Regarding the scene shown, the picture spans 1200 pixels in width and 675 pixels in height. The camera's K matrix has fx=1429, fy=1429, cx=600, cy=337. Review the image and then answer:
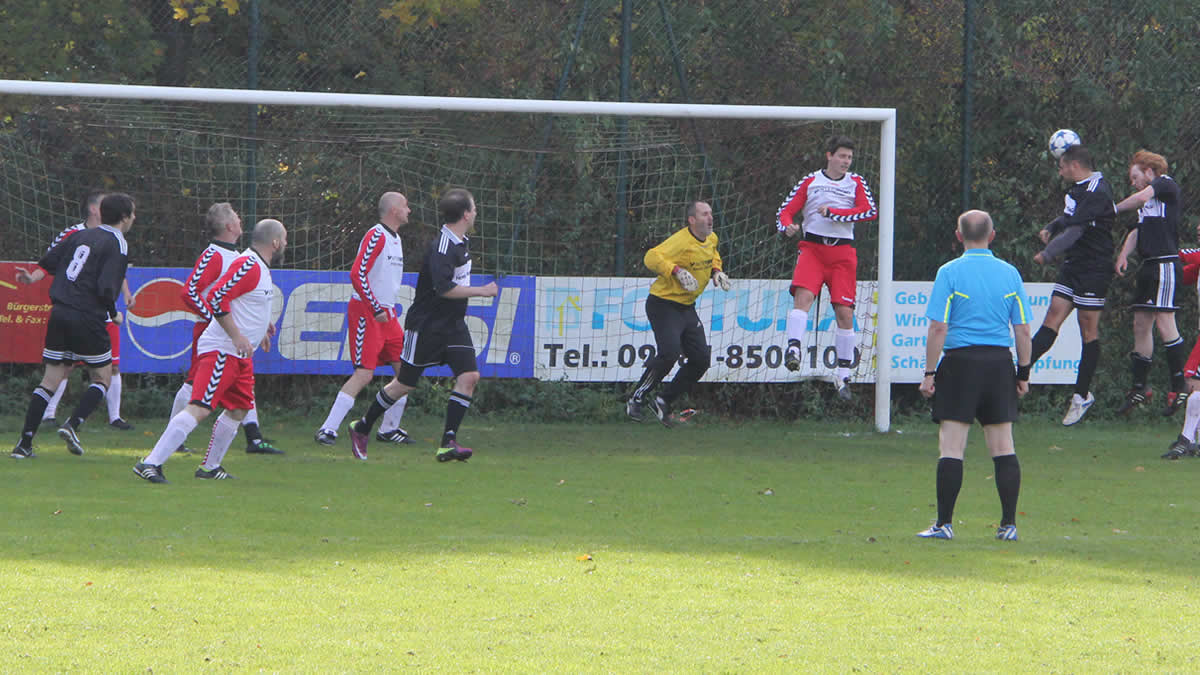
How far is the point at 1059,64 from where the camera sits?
50.4 ft

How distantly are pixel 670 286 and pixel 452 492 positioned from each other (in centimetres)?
397

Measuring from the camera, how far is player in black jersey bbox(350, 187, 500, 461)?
33.3 feet

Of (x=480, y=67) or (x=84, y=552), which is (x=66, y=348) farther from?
(x=480, y=67)

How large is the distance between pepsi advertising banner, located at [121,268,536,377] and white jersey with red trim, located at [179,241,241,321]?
4228mm

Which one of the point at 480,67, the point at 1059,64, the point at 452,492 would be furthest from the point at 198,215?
the point at 1059,64

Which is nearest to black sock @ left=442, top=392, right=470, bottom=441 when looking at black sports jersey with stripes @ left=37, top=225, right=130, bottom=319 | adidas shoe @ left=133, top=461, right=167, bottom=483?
adidas shoe @ left=133, top=461, right=167, bottom=483

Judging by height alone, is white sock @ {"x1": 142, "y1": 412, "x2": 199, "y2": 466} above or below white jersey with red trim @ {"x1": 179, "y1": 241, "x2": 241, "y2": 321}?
below

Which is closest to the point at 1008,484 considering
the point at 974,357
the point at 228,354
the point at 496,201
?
the point at 974,357

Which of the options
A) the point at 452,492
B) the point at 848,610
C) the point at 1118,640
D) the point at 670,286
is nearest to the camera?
the point at 1118,640

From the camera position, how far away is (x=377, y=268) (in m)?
10.9

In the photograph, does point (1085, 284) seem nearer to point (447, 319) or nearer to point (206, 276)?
point (447, 319)

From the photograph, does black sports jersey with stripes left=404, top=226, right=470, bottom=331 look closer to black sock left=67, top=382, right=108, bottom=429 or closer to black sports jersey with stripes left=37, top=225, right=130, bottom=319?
black sports jersey with stripes left=37, top=225, right=130, bottom=319

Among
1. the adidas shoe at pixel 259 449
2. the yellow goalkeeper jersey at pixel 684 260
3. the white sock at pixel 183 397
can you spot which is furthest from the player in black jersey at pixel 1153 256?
the white sock at pixel 183 397

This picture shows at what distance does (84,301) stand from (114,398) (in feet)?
8.44
